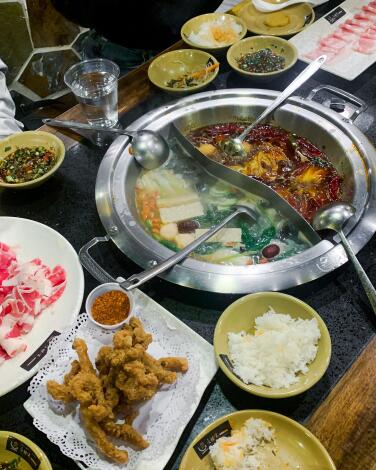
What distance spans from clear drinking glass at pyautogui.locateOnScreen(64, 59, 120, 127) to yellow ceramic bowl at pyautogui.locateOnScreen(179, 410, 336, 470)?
2225mm

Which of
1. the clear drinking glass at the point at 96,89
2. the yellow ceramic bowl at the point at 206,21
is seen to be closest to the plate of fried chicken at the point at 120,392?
the clear drinking glass at the point at 96,89

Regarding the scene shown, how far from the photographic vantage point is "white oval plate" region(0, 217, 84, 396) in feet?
6.05

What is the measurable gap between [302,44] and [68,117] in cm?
199

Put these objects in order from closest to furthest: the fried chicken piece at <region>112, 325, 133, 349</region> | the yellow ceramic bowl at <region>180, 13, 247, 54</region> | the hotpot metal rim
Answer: the fried chicken piece at <region>112, 325, 133, 349</region>
the hotpot metal rim
the yellow ceramic bowl at <region>180, 13, 247, 54</region>

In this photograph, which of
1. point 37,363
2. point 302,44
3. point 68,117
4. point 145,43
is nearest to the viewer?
Result: point 37,363

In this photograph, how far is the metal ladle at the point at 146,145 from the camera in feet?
9.12

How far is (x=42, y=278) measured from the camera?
2148 mm

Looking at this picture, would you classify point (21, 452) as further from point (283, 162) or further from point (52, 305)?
point (283, 162)

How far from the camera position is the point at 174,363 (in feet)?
5.70

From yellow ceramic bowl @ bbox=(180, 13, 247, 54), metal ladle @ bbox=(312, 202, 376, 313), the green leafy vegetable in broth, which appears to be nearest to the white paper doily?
the green leafy vegetable in broth

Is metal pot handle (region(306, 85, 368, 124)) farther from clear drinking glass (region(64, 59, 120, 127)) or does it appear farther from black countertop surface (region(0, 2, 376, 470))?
clear drinking glass (region(64, 59, 120, 127))

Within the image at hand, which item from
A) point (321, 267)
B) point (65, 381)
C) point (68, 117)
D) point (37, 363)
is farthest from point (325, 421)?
point (68, 117)

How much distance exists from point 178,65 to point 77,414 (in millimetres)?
2764

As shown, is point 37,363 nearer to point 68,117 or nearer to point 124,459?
point 124,459
